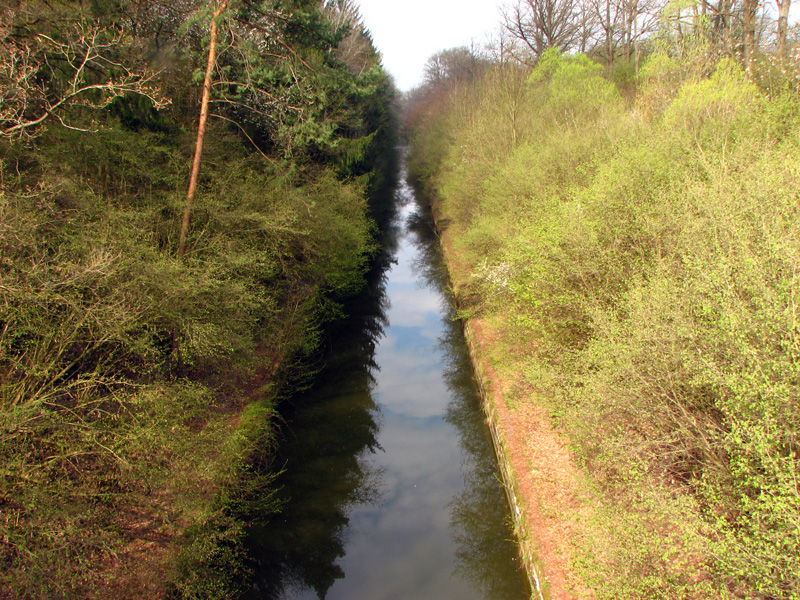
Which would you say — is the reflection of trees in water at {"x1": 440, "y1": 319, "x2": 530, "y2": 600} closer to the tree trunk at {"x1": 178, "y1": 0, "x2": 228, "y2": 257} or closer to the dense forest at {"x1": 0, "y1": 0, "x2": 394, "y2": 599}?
the dense forest at {"x1": 0, "y1": 0, "x2": 394, "y2": 599}

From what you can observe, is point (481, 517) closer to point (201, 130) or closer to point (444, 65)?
point (201, 130)

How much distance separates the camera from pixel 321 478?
37.0 feet

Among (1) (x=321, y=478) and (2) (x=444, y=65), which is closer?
(1) (x=321, y=478)

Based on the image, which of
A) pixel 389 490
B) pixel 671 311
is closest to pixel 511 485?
pixel 389 490

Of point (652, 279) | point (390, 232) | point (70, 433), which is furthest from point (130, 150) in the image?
point (390, 232)

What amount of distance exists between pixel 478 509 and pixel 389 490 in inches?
74.4

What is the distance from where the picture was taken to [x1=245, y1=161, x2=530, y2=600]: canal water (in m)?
8.89

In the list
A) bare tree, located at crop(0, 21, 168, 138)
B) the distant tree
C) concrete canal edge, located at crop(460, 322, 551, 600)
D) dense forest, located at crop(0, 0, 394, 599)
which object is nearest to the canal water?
concrete canal edge, located at crop(460, 322, 551, 600)

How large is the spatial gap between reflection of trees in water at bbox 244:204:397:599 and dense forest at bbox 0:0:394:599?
465 mm

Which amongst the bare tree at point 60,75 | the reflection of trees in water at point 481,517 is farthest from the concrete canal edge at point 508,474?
the bare tree at point 60,75

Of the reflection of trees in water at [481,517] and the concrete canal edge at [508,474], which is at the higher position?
the concrete canal edge at [508,474]

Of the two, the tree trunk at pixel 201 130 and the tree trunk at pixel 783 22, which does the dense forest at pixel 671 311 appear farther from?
the tree trunk at pixel 201 130

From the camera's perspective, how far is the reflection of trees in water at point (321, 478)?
906cm

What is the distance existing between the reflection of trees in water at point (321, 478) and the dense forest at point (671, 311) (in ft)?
12.6
